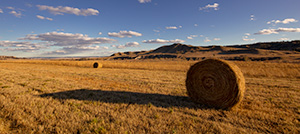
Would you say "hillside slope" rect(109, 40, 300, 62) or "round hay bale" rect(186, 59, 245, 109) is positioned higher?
"hillside slope" rect(109, 40, 300, 62)

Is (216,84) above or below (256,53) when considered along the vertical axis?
below

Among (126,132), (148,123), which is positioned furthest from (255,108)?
(126,132)

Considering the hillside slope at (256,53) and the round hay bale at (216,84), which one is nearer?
the round hay bale at (216,84)

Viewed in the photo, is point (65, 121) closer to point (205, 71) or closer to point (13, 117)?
point (13, 117)

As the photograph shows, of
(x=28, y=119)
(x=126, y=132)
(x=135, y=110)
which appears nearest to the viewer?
(x=126, y=132)

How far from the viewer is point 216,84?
786 cm

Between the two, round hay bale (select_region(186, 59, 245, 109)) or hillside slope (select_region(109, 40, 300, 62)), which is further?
hillside slope (select_region(109, 40, 300, 62))

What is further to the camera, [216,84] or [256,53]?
[256,53]

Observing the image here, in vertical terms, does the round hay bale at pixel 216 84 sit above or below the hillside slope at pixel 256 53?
below

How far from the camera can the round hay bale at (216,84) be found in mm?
7324

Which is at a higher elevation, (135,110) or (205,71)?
(205,71)

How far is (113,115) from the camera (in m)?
6.45

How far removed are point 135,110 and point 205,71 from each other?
14.4 ft

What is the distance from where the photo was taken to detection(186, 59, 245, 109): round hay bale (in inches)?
288
